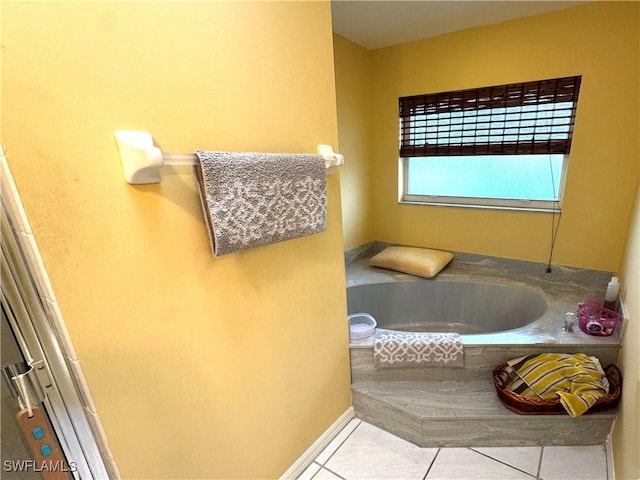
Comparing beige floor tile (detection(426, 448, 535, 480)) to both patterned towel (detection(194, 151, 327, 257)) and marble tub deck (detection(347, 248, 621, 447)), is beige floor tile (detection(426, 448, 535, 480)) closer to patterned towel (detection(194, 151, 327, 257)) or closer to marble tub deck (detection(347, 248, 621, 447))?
marble tub deck (detection(347, 248, 621, 447))

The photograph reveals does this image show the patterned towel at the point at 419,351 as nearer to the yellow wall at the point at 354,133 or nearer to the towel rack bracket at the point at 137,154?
the yellow wall at the point at 354,133

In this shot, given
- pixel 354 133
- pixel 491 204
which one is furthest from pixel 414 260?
pixel 354 133

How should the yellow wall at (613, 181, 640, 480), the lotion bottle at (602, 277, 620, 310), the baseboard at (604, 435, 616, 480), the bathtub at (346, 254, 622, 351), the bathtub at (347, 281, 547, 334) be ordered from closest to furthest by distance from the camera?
the yellow wall at (613, 181, 640, 480) → the baseboard at (604, 435, 616, 480) → the lotion bottle at (602, 277, 620, 310) → the bathtub at (346, 254, 622, 351) → the bathtub at (347, 281, 547, 334)

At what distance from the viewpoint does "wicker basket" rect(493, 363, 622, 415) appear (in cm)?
138

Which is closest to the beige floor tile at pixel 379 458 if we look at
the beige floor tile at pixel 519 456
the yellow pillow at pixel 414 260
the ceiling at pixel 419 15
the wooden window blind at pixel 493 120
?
the beige floor tile at pixel 519 456

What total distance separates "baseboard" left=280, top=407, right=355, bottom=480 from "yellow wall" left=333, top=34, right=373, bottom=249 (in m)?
1.28

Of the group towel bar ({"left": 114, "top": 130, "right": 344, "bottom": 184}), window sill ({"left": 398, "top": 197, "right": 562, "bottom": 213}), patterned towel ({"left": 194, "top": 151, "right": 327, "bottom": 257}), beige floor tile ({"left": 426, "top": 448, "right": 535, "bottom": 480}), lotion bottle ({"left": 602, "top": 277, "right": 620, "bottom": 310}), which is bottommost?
beige floor tile ({"left": 426, "top": 448, "right": 535, "bottom": 480})

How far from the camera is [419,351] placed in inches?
63.7

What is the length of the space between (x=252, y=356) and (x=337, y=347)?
53cm

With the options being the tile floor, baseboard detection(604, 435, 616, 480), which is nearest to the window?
baseboard detection(604, 435, 616, 480)

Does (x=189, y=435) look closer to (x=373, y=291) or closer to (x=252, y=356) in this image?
(x=252, y=356)

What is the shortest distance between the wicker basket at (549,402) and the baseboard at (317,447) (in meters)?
0.74

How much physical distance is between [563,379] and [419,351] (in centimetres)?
61

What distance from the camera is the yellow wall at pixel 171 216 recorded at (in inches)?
25.6
